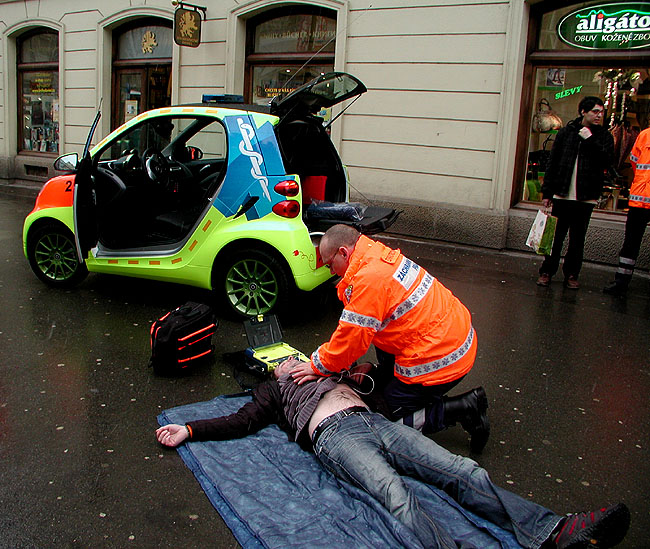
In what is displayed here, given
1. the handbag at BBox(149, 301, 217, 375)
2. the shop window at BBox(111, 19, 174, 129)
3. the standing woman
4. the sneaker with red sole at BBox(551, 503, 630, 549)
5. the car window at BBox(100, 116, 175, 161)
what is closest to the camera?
the sneaker with red sole at BBox(551, 503, 630, 549)

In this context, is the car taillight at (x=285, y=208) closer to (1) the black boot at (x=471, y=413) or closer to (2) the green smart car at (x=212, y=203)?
(2) the green smart car at (x=212, y=203)

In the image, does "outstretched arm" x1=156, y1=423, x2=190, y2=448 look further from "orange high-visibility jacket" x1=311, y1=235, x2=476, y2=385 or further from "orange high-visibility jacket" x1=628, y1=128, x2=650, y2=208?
"orange high-visibility jacket" x1=628, y1=128, x2=650, y2=208

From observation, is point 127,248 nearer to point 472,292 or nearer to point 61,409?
point 61,409

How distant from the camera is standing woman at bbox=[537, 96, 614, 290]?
707 centimetres

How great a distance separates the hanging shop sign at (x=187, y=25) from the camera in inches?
456

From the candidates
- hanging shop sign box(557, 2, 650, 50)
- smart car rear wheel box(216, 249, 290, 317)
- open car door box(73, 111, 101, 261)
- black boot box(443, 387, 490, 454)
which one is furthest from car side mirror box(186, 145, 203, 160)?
hanging shop sign box(557, 2, 650, 50)

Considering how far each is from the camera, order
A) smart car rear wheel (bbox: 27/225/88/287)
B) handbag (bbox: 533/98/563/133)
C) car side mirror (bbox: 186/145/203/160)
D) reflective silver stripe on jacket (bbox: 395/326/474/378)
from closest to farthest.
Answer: reflective silver stripe on jacket (bbox: 395/326/474/378), smart car rear wheel (bbox: 27/225/88/287), car side mirror (bbox: 186/145/203/160), handbag (bbox: 533/98/563/133)

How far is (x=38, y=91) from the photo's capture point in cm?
1606

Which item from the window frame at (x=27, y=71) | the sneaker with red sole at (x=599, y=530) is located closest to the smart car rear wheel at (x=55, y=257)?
the sneaker with red sole at (x=599, y=530)

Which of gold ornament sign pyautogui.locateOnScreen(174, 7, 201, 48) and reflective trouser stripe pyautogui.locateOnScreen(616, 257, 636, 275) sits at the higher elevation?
gold ornament sign pyautogui.locateOnScreen(174, 7, 201, 48)

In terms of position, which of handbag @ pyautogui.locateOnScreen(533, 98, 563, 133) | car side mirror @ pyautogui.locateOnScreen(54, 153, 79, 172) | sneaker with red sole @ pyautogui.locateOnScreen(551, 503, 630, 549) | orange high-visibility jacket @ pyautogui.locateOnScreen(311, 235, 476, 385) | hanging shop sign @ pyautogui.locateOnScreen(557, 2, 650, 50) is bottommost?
sneaker with red sole @ pyautogui.locateOnScreen(551, 503, 630, 549)

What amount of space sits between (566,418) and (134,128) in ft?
14.2

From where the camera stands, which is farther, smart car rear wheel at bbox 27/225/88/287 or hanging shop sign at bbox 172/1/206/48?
hanging shop sign at bbox 172/1/206/48

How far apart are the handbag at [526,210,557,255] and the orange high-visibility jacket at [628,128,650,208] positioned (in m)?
0.83
